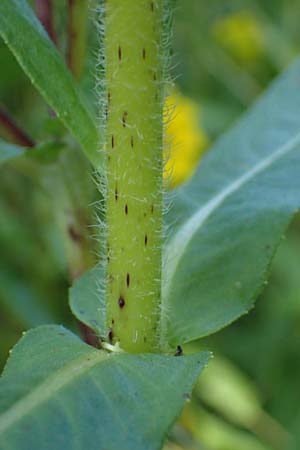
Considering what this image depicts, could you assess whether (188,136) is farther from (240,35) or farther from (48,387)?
(48,387)

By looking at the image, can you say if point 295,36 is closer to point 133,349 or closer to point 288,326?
point 288,326

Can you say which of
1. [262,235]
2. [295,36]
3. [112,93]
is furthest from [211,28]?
[112,93]

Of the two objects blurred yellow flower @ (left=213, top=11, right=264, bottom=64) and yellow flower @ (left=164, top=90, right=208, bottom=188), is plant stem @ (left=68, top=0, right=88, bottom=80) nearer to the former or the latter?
yellow flower @ (left=164, top=90, right=208, bottom=188)

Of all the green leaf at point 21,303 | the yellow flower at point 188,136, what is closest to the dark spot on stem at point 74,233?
the green leaf at point 21,303

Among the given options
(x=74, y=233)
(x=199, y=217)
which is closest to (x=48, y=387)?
(x=199, y=217)

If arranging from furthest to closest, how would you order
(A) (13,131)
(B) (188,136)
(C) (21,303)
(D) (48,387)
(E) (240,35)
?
(E) (240,35), (B) (188,136), (C) (21,303), (A) (13,131), (D) (48,387)
